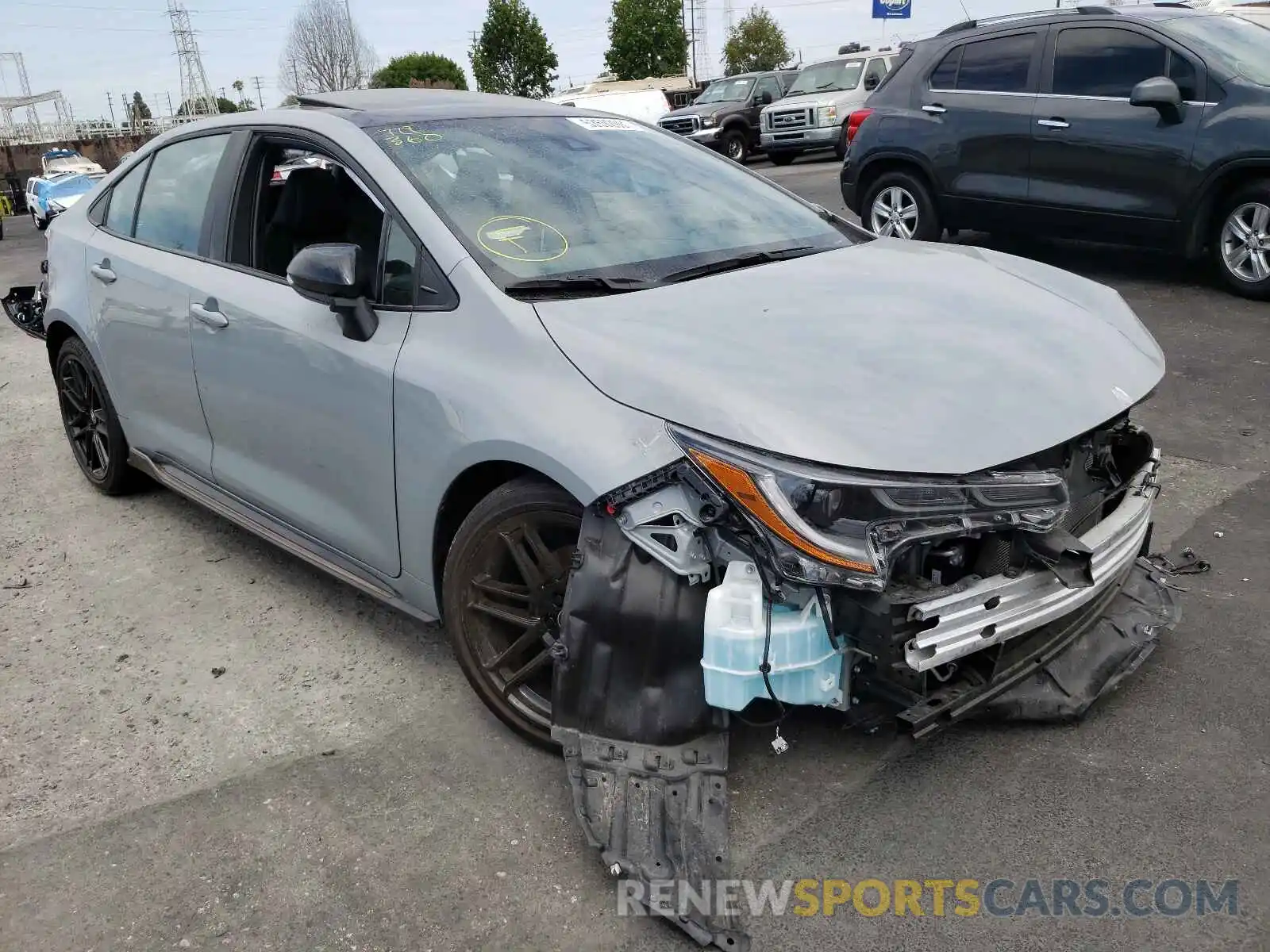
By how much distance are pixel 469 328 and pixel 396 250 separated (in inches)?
17.5

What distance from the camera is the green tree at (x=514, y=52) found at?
6538 centimetres

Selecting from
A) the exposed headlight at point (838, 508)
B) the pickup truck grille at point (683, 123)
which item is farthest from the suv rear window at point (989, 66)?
the pickup truck grille at point (683, 123)

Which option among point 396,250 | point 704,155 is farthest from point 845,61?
point 396,250

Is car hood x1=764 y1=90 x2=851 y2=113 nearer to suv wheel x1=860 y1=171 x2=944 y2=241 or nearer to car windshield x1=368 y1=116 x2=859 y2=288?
suv wheel x1=860 y1=171 x2=944 y2=241

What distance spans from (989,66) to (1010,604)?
22.8 ft

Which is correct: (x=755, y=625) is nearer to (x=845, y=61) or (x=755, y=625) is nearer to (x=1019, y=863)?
(x=1019, y=863)

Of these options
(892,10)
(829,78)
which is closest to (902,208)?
(829,78)

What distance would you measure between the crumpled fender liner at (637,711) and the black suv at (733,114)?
21531 millimetres

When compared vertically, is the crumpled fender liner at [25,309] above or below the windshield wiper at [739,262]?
below

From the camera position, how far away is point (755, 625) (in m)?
2.42

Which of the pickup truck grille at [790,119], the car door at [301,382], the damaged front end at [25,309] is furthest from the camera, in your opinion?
the pickup truck grille at [790,119]

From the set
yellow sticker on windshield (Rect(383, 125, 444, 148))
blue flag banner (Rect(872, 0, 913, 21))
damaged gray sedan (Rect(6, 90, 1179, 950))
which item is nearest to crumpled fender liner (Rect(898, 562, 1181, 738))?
damaged gray sedan (Rect(6, 90, 1179, 950))

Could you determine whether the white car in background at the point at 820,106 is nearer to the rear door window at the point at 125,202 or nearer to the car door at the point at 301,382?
the rear door window at the point at 125,202

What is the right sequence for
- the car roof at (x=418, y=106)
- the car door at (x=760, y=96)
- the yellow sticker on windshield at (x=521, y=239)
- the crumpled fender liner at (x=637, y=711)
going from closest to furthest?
1. the crumpled fender liner at (x=637, y=711)
2. the yellow sticker on windshield at (x=521, y=239)
3. the car roof at (x=418, y=106)
4. the car door at (x=760, y=96)
